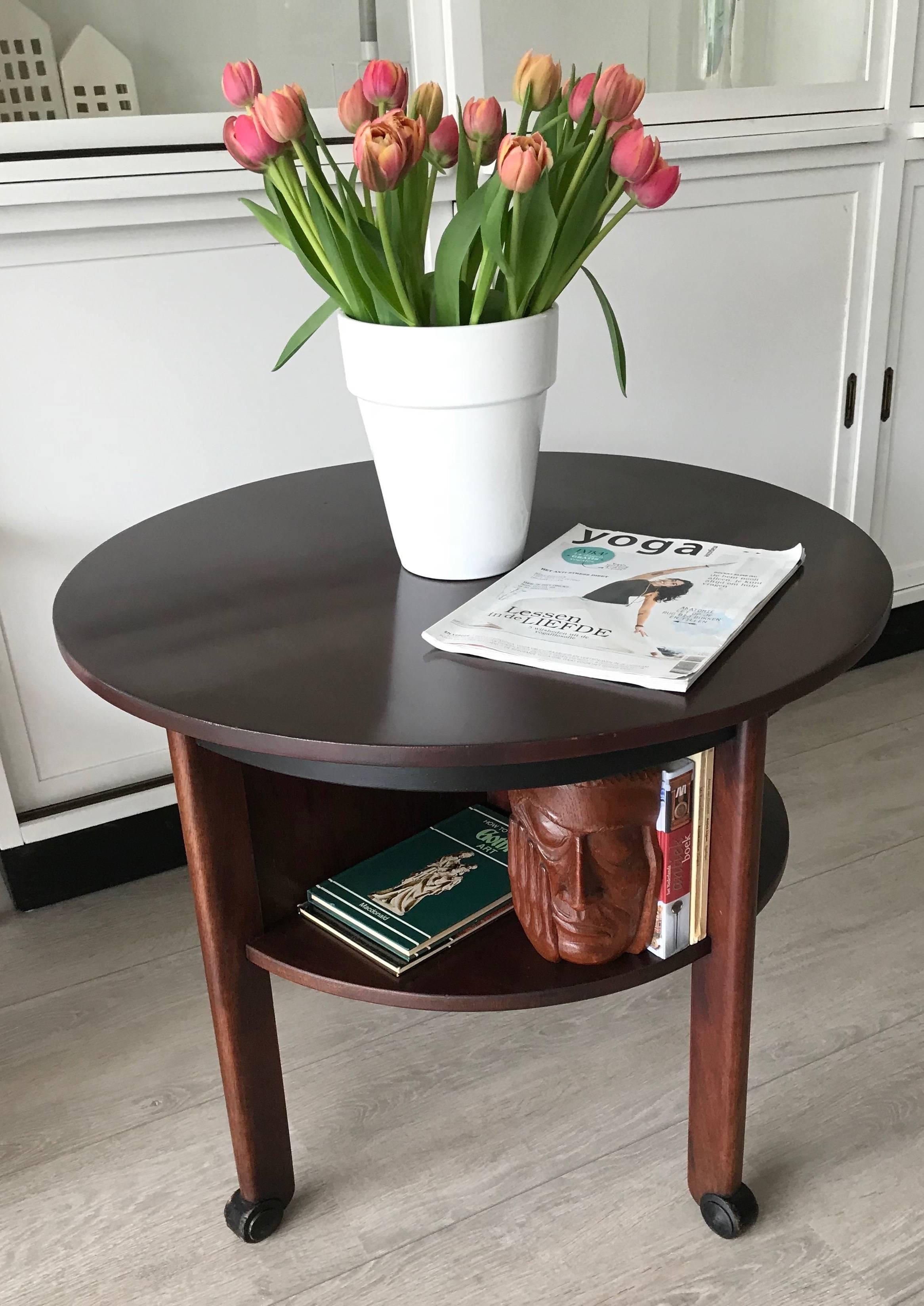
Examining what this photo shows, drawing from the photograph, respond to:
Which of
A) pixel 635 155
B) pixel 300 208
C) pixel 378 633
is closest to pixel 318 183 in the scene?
pixel 300 208

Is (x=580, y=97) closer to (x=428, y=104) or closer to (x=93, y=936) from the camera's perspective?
(x=428, y=104)

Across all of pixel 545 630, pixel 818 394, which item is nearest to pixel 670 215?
pixel 818 394

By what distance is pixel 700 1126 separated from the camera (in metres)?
1.08

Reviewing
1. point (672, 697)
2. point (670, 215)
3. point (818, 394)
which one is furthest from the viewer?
point (818, 394)

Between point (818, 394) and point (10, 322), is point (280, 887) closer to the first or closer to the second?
point (10, 322)

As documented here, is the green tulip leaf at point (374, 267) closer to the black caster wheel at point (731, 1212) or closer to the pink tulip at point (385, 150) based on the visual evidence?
the pink tulip at point (385, 150)

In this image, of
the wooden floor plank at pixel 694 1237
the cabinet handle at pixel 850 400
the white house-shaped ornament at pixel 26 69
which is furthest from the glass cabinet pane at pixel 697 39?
the wooden floor plank at pixel 694 1237

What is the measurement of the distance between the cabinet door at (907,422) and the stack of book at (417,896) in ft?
4.28

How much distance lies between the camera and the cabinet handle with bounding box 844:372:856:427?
2.03m

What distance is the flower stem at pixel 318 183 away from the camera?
35.9 inches

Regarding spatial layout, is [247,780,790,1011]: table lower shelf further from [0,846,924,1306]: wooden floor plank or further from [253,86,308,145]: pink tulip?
[253,86,308,145]: pink tulip

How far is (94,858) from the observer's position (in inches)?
65.7

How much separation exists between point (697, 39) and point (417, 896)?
4.79 feet

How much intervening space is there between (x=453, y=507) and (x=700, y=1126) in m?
0.63
